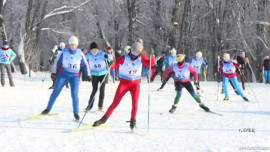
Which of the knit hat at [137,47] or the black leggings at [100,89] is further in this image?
the black leggings at [100,89]

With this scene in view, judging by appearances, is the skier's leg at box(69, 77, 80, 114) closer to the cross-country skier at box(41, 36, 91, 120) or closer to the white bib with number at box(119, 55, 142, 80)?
the cross-country skier at box(41, 36, 91, 120)

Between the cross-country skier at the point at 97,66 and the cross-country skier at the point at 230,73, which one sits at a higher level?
the cross-country skier at the point at 97,66

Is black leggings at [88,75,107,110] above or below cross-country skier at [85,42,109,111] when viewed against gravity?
below

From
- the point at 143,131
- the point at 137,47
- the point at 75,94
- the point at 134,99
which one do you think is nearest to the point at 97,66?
the point at 75,94

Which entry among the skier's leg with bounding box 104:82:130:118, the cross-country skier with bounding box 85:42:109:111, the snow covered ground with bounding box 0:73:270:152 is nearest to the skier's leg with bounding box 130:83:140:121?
the skier's leg with bounding box 104:82:130:118

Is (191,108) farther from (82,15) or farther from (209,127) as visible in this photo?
(82,15)

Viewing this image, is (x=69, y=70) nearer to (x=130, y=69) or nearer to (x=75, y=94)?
(x=75, y=94)

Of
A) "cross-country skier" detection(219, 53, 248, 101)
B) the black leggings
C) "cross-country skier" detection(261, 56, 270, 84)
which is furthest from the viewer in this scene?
"cross-country skier" detection(261, 56, 270, 84)

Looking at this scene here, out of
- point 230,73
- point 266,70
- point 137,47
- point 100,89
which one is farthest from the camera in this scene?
point 266,70

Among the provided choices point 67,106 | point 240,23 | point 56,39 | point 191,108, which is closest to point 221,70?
point 191,108

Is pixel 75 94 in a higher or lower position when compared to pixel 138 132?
higher

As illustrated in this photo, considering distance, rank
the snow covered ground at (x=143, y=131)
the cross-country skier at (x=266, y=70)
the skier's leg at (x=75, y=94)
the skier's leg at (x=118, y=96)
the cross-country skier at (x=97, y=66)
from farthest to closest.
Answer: the cross-country skier at (x=266, y=70) → the cross-country skier at (x=97, y=66) → the skier's leg at (x=75, y=94) → the skier's leg at (x=118, y=96) → the snow covered ground at (x=143, y=131)

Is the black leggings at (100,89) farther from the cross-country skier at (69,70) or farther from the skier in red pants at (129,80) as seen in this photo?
the skier in red pants at (129,80)

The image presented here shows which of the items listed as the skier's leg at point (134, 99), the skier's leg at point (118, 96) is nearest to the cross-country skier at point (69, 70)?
the skier's leg at point (118, 96)
